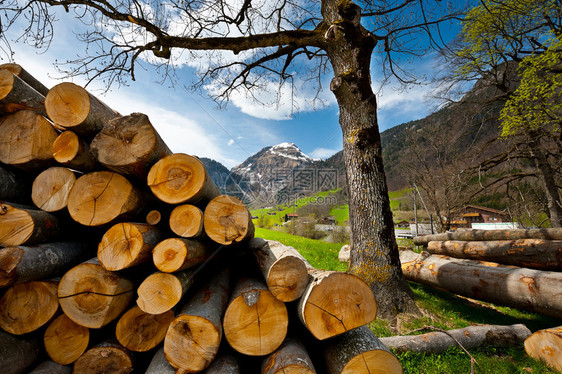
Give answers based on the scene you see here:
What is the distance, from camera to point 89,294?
1756mm

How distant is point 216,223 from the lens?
75.4 inches

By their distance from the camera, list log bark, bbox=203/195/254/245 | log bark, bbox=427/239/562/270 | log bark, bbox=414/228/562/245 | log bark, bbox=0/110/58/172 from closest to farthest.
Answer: log bark, bbox=203/195/254/245, log bark, bbox=0/110/58/172, log bark, bbox=427/239/562/270, log bark, bbox=414/228/562/245

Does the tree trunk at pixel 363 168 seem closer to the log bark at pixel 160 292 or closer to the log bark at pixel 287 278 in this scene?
the log bark at pixel 287 278

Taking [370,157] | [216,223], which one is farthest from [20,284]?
[370,157]

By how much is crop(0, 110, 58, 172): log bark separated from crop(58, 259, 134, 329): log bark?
3.69ft

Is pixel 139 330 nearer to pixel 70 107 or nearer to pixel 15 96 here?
pixel 70 107

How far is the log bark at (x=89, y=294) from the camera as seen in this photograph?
5.72ft

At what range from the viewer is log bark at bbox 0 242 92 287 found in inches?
61.3

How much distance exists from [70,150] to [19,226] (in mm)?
693

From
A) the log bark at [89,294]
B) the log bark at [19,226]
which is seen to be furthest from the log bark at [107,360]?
the log bark at [19,226]

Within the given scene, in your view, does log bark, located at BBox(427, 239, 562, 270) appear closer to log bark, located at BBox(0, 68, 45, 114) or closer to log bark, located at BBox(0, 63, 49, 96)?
log bark, located at BBox(0, 68, 45, 114)

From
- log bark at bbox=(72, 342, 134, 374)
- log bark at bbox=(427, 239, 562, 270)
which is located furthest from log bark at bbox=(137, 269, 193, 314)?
log bark at bbox=(427, 239, 562, 270)

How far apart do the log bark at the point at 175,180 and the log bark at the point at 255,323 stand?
92cm

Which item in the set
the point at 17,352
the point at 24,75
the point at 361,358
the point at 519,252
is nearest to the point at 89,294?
the point at 17,352
